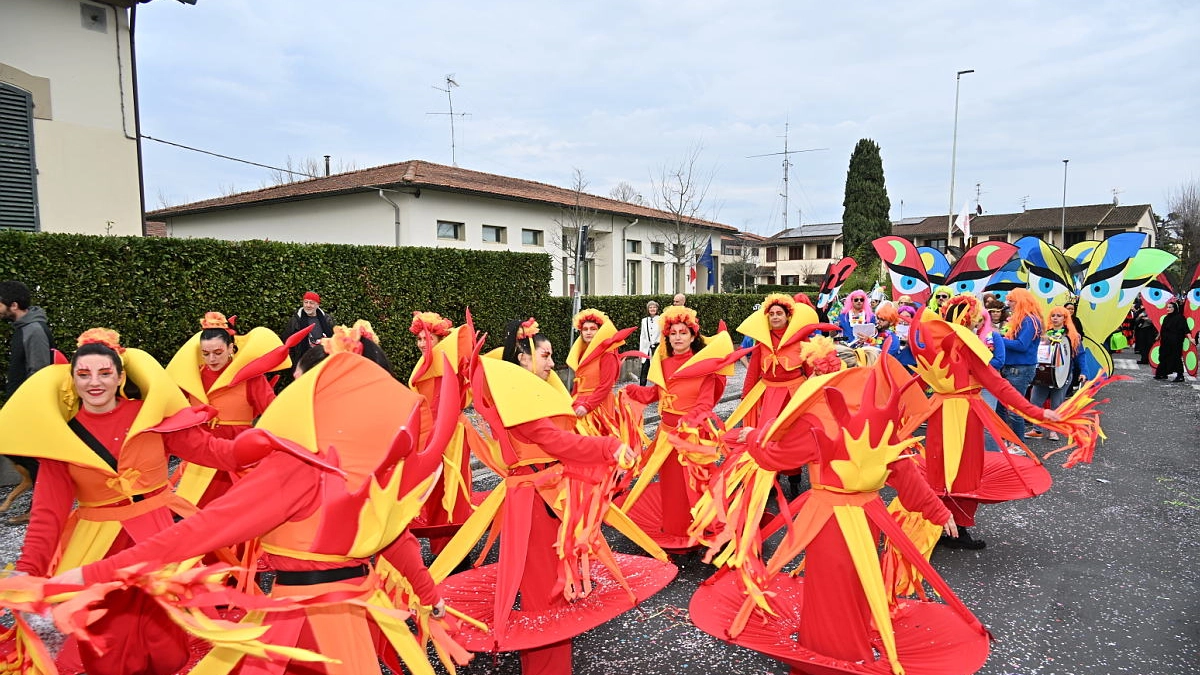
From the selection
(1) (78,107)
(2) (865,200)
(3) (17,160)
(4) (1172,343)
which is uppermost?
(2) (865,200)

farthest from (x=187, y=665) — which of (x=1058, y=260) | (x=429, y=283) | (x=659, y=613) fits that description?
(x=1058, y=260)

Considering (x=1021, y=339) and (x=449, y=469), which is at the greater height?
(x=1021, y=339)

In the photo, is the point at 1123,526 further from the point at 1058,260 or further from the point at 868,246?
the point at 868,246

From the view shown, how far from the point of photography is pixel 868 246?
110 feet

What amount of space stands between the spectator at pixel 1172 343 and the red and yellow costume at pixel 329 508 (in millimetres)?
16370

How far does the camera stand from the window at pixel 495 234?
→ 710 inches

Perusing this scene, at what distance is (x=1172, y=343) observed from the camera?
44.8 feet

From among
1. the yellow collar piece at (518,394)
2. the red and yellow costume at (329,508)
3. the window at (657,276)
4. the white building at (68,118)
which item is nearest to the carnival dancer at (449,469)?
the yellow collar piece at (518,394)

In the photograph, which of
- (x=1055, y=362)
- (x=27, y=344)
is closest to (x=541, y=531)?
(x=27, y=344)

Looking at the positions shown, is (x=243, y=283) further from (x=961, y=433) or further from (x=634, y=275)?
(x=634, y=275)

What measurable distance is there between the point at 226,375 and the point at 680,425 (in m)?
3.09

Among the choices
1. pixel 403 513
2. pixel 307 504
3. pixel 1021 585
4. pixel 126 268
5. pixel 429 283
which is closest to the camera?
pixel 307 504

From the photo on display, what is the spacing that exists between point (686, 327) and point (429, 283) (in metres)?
6.92

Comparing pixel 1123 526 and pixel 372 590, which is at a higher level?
pixel 372 590
